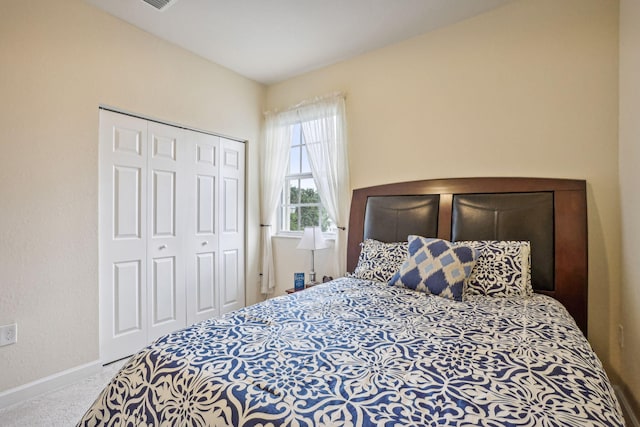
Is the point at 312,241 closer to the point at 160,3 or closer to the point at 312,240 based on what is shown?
the point at 312,240

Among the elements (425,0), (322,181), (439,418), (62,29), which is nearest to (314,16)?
(425,0)

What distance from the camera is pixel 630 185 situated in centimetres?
174

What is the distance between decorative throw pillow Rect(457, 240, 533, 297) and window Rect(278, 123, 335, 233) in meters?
1.68

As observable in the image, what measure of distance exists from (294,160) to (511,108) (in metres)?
2.14

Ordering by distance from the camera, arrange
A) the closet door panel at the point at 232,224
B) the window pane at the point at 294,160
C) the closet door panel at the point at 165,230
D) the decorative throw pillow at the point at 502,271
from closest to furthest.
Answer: the decorative throw pillow at the point at 502,271
the closet door panel at the point at 165,230
the closet door panel at the point at 232,224
the window pane at the point at 294,160

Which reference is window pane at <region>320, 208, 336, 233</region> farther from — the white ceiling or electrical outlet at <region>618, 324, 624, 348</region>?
electrical outlet at <region>618, 324, 624, 348</region>

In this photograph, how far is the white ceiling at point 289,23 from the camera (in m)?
2.24

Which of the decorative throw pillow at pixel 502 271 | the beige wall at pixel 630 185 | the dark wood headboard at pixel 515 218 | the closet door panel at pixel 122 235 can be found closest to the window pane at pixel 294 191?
the dark wood headboard at pixel 515 218

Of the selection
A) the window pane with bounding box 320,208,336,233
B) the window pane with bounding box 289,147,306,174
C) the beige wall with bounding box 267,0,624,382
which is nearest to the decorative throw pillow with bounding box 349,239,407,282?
the beige wall with bounding box 267,0,624,382

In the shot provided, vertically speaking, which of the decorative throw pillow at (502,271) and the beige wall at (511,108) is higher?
the beige wall at (511,108)

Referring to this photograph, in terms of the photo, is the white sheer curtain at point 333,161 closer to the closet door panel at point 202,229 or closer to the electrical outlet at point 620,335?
the closet door panel at point 202,229

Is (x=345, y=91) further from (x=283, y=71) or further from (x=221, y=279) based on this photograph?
(x=221, y=279)

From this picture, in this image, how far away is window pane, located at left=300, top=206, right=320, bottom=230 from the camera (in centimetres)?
341

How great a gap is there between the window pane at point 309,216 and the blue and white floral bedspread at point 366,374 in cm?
192
